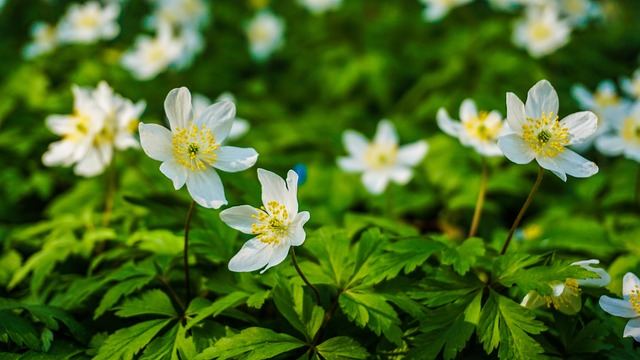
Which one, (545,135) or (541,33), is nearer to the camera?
(545,135)

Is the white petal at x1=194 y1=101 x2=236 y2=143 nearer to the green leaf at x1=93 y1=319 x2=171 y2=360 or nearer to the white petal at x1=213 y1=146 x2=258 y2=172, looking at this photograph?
the white petal at x1=213 y1=146 x2=258 y2=172

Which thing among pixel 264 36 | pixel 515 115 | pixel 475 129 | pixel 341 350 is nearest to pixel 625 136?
pixel 475 129

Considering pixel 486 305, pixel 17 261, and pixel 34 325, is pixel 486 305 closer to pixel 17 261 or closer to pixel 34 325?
pixel 34 325

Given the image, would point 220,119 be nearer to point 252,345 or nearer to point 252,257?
point 252,257

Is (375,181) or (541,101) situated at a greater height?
(541,101)

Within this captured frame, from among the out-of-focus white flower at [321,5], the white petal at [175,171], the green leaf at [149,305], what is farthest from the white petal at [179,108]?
the out-of-focus white flower at [321,5]

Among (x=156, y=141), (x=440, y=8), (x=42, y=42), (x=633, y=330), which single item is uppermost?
(x=156, y=141)

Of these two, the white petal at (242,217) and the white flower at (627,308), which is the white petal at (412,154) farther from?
the white petal at (242,217)
